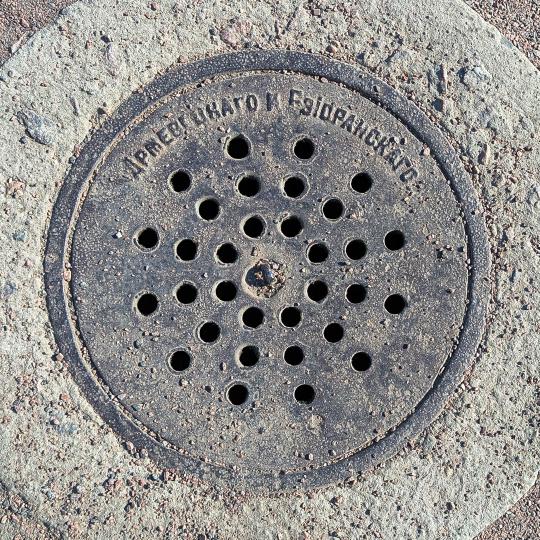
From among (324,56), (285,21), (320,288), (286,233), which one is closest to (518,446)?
(320,288)

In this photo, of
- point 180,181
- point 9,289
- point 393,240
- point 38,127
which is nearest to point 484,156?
point 393,240

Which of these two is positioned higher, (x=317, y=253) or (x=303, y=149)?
(x=303, y=149)

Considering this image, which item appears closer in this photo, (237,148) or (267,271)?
(267,271)

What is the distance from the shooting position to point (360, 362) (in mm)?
1753

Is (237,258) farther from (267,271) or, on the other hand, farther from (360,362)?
(360,362)

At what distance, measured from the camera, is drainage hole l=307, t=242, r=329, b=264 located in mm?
1748

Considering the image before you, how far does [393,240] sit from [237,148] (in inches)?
19.2

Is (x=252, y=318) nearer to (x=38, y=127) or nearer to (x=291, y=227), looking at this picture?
(x=291, y=227)

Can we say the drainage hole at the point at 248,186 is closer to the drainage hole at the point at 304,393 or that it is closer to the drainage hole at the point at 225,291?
the drainage hole at the point at 225,291

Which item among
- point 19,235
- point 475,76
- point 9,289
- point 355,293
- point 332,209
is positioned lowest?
point 9,289

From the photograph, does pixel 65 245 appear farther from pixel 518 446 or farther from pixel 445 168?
pixel 518 446

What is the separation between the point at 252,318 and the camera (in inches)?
69.3

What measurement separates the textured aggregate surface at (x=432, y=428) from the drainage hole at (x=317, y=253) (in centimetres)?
45

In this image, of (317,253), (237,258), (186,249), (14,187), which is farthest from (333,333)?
(14,187)
